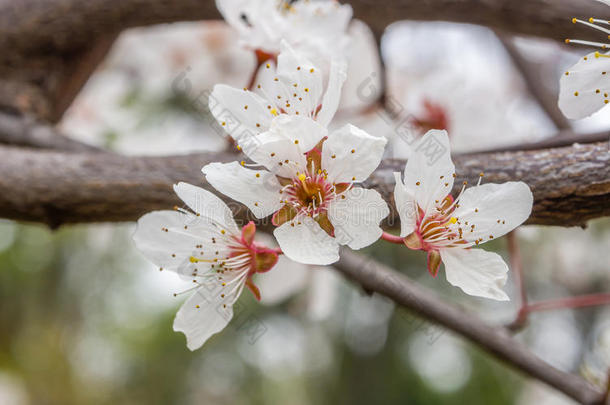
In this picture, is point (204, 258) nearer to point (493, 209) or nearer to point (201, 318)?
point (201, 318)

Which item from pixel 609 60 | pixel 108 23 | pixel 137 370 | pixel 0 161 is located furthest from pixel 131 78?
pixel 137 370

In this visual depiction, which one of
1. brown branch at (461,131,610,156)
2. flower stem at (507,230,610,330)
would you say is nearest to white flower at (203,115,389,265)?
brown branch at (461,131,610,156)

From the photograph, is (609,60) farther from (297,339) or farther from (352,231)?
(297,339)

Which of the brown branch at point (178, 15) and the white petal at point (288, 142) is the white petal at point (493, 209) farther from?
the brown branch at point (178, 15)

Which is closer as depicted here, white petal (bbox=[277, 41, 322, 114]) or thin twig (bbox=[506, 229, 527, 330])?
white petal (bbox=[277, 41, 322, 114])

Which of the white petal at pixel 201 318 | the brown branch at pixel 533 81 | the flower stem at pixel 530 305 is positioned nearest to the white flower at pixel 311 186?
the white petal at pixel 201 318

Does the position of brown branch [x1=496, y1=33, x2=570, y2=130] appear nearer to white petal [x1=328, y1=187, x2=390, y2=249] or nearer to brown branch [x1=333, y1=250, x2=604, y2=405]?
brown branch [x1=333, y1=250, x2=604, y2=405]
